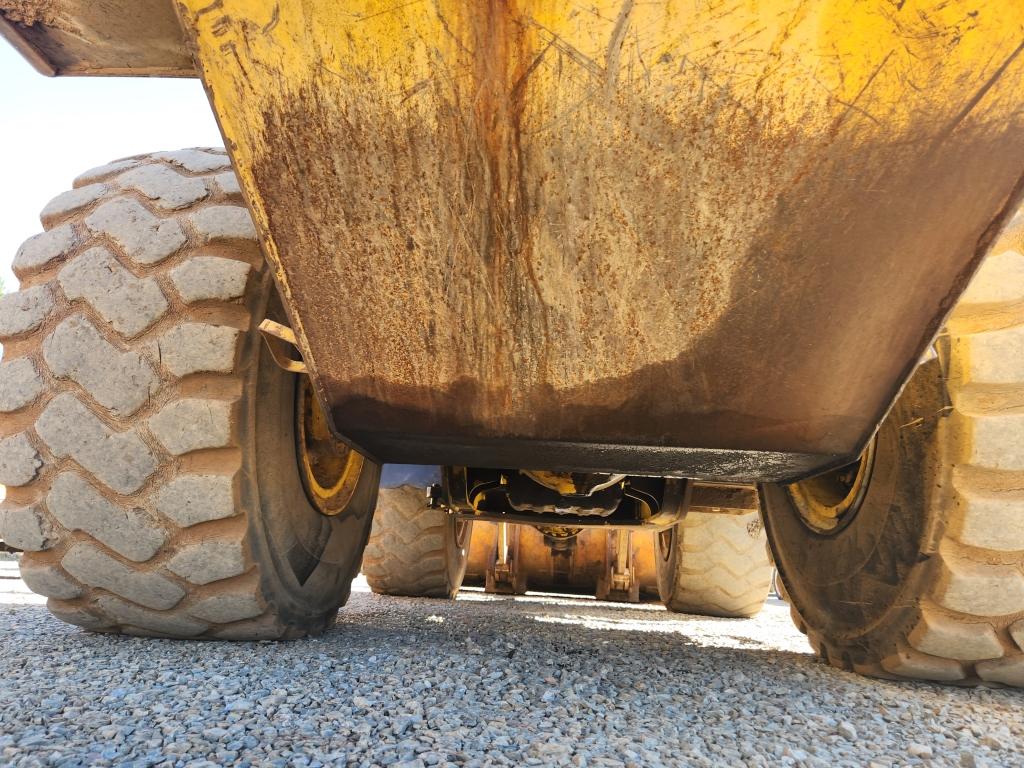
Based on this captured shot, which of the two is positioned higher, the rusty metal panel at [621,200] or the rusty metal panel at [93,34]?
the rusty metal panel at [93,34]

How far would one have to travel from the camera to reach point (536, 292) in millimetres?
1045

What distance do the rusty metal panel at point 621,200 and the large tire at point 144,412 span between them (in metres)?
0.32

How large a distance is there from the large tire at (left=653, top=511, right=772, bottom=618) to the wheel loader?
206 centimetres

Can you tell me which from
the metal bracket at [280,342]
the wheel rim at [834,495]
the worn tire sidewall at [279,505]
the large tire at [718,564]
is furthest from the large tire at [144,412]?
the large tire at [718,564]

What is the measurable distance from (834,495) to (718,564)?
220 centimetres

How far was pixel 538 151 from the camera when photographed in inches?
36.5

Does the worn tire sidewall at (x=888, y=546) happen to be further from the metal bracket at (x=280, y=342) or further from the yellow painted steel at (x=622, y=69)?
the metal bracket at (x=280, y=342)

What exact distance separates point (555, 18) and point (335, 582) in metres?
1.46

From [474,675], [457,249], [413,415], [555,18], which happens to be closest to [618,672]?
[474,675]

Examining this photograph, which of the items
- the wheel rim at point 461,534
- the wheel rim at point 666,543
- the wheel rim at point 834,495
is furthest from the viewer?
the wheel rim at point 666,543

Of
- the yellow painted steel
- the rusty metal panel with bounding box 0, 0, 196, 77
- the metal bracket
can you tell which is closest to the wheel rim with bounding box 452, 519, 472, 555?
the metal bracket

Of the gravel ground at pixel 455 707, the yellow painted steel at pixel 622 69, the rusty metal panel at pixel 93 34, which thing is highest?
the rusty metal panel at pixel 93 34

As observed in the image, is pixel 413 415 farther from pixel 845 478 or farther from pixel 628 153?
pixel 845 478

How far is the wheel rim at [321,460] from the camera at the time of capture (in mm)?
1627
